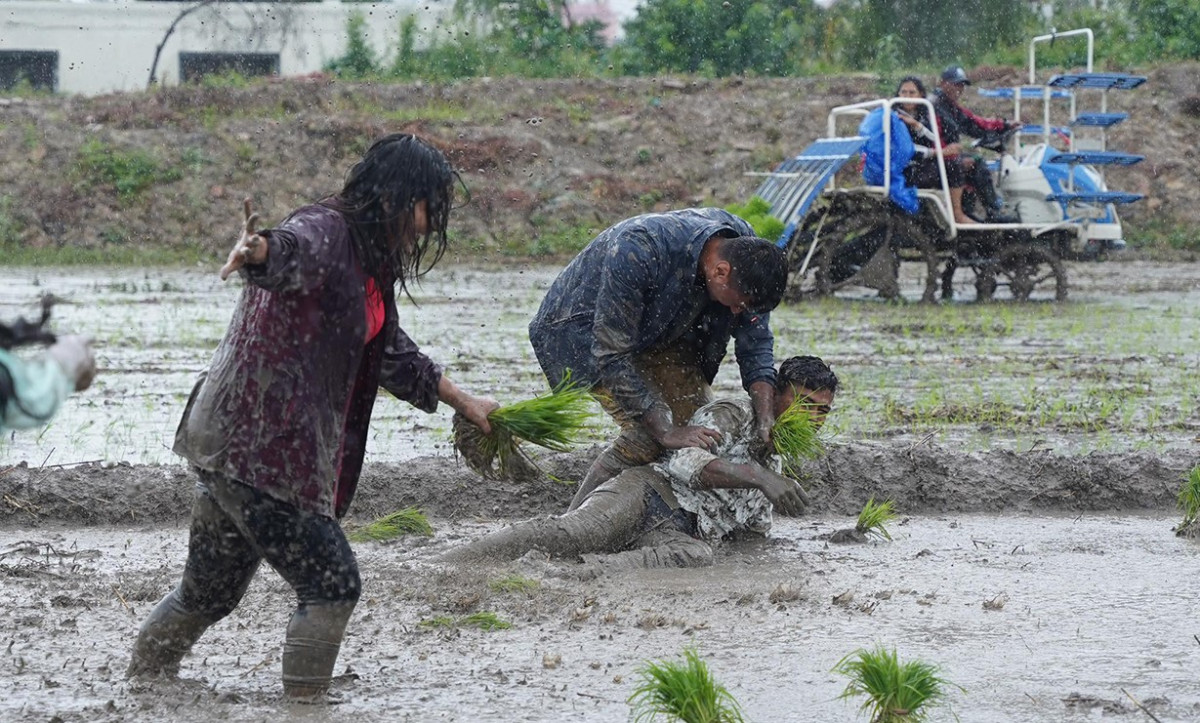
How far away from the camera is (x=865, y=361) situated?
37.7 ft

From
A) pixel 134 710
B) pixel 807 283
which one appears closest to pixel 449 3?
pixel 807 283

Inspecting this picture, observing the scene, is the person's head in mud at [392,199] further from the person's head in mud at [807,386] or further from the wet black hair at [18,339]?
the person's head in mud at [807,386]

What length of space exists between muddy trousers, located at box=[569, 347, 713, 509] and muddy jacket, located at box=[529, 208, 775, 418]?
0.09 meters

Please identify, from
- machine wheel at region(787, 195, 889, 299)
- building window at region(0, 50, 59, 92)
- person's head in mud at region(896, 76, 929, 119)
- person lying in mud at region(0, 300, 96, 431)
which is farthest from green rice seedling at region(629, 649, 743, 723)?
building window at region(0, 50, 59, 92)

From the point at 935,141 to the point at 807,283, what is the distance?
2537 mm

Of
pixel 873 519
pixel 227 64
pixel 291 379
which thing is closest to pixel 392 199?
pixel 291 379

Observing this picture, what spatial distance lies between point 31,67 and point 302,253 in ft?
127

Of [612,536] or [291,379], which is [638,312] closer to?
[612,536]

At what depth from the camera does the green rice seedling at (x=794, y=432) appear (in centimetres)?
611

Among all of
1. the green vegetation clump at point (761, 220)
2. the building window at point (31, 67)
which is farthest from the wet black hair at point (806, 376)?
the building window at point (31, 67)

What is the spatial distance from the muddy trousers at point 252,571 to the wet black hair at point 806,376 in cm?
264

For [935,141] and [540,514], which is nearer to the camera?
[540,514]

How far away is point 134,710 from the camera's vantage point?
4.08m

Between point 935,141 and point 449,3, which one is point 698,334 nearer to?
point 935,141
